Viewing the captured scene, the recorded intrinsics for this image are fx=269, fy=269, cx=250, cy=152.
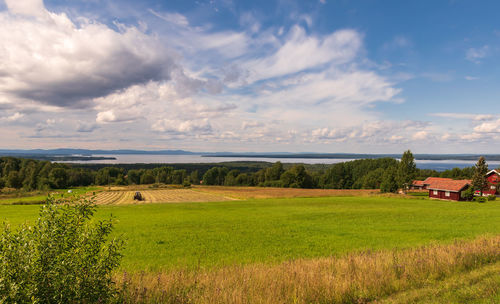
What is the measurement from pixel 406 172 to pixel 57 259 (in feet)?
292

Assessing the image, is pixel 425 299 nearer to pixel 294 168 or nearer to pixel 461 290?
pixel 461 290

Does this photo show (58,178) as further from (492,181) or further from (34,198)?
(492,181)

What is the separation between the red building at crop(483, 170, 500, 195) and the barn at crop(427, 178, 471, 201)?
47.4ft

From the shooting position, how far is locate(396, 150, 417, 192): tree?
78.5 meters

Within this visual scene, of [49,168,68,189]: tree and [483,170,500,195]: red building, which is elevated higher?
[483,170,500,195]: red building

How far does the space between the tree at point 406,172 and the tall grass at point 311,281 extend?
7698 cm

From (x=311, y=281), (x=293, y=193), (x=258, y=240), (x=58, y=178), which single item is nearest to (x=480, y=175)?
(x=293, y=193)

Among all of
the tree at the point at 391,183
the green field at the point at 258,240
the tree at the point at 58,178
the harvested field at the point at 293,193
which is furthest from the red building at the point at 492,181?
the tree at the point at 58,178

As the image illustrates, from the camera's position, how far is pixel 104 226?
599 centimetres

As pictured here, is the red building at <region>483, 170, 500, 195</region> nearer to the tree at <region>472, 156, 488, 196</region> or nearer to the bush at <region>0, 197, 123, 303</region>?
the tree at <region>472, 156, 488, 196</region>

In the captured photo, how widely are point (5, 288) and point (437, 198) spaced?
255 feet

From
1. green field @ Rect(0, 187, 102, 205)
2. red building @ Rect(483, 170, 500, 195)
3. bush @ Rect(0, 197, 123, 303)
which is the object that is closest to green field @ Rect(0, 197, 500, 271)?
green field @ Rect(0, 187, 102, 205)

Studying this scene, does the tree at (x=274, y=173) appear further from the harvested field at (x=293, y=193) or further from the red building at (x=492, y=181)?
the red building at (x=492, y=181)

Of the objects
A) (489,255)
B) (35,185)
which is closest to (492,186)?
(489,255)
